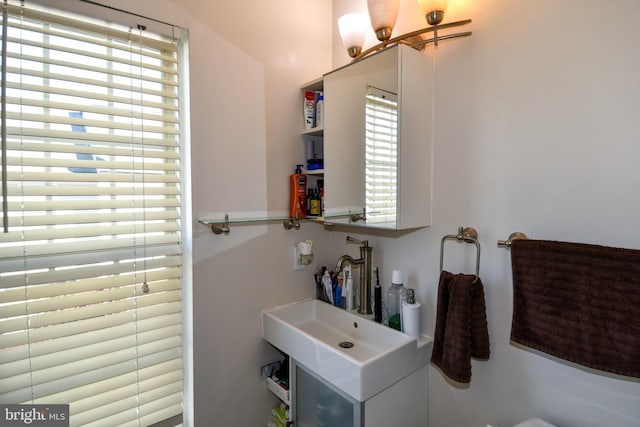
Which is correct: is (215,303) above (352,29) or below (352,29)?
below

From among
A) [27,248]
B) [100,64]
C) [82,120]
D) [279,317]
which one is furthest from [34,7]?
[279,317]

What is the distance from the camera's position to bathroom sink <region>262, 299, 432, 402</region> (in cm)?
117

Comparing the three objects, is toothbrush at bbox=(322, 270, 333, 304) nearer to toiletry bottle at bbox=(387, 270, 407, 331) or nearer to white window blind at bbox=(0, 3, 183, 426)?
toiletry bottle at bbox=(387, 270, 407, 331)

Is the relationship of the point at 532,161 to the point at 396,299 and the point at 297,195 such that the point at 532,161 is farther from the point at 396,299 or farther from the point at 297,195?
the point at 297,195

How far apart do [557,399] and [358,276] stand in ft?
2.96

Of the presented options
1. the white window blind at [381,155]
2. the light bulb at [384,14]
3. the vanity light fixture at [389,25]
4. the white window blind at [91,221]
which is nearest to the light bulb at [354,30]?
the vanity light fixture at [389,25]

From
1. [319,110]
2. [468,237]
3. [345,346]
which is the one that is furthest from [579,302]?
[319,110]

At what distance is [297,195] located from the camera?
165 cm

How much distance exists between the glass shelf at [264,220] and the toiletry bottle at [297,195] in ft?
0.13

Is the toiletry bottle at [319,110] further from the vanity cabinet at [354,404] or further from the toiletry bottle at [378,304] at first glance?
the vanity cabinet at [354,404]

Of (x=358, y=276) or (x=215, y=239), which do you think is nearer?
(x=215, y=239)

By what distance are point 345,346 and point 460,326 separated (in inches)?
21.5

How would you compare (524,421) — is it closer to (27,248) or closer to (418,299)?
(418,299)

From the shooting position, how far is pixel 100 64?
124 cm
